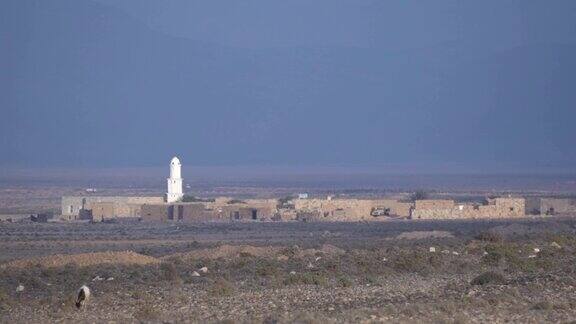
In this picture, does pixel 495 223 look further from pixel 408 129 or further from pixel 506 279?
pixel 408 129

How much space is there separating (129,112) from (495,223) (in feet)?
483

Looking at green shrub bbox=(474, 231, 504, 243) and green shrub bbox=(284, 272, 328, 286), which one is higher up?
green shrub bbox=(474, 231, 504, 243)

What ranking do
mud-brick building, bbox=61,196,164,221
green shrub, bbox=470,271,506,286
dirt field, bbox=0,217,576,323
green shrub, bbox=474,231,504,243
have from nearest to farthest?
dirt field, bbox=0,217,576,323
green shrub, bbox=470,271,506,286
green shrub, bbox=474,231,504,243
mud-brick building, bbox=61,196,164,221

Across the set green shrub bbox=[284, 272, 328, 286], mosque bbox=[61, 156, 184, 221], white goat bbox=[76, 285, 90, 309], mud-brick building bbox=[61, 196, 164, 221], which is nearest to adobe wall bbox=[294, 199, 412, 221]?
mosque bbox=[61, 156, 184, 221]

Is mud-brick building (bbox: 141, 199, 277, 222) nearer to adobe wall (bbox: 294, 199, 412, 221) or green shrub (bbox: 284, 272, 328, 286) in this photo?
adobe wall (bbox: 294, 199, 412, 221)

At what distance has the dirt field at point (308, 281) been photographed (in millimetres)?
19031

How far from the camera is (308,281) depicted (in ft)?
79.4

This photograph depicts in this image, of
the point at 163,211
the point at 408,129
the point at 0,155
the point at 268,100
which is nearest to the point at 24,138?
the point at 0,155

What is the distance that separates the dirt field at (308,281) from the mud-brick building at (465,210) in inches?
587

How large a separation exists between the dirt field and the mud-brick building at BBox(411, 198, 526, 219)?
587 inches

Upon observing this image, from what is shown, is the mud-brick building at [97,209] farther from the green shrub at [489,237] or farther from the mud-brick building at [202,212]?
the green shrub at [489,237]

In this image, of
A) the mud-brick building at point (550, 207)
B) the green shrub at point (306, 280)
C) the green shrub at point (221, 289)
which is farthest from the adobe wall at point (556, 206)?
the green shrub at point (221, 289)

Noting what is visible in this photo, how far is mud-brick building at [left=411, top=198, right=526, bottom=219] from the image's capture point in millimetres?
57219

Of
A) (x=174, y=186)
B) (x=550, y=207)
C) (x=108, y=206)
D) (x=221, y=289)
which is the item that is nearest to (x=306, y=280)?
(x=221, y=289)
